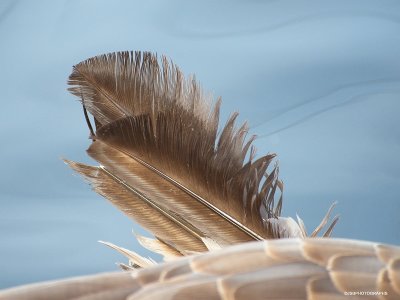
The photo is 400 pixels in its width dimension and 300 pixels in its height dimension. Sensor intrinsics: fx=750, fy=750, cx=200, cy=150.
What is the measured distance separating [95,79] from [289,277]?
1.16 meters

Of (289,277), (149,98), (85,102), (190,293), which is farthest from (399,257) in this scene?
(85,102)

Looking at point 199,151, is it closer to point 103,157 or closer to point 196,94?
point 196,94

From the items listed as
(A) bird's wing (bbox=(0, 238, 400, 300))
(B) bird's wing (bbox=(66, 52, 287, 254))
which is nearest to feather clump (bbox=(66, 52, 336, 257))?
(B) bird's wing (bbox=(66, 52, 287, 254))

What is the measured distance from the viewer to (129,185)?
1.75m

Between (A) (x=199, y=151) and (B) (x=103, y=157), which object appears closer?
(A) (x=199, y=151)

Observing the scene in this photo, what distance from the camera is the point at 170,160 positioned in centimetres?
169

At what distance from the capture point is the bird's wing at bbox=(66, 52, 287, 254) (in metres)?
1.62

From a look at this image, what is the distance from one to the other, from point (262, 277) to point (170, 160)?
0.99 meters

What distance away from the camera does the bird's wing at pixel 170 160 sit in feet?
5.33

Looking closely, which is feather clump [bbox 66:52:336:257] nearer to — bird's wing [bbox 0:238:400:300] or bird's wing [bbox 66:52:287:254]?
bird's wing [bbox 66:52:287:254]

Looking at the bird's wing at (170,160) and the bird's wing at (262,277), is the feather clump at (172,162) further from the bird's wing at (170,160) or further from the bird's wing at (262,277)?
the bird's wing at (262,277)

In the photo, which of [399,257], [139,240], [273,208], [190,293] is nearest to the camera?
[190,293]

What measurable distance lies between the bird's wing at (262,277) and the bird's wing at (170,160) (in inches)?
31.0

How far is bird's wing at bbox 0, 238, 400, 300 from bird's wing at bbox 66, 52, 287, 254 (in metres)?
0.79
